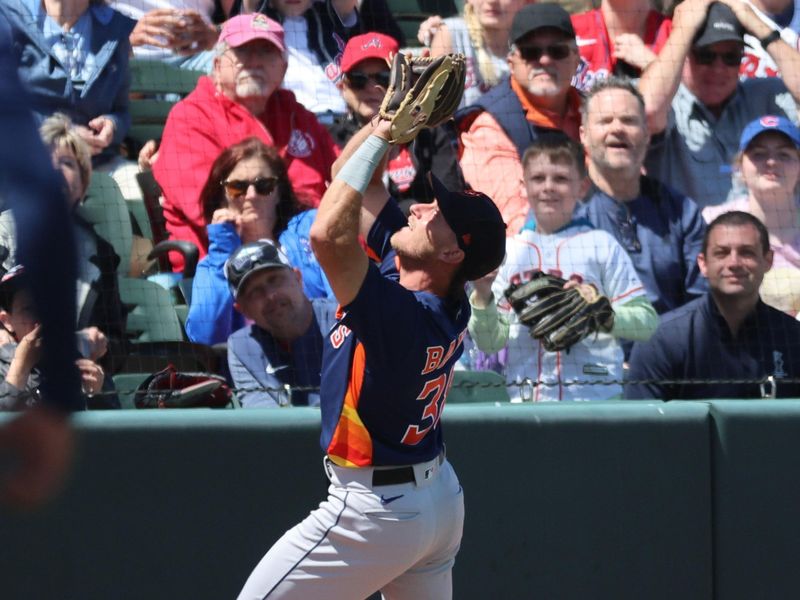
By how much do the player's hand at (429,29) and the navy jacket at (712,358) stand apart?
6.01ft

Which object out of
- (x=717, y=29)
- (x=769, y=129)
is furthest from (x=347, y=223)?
(x=717, y=29)

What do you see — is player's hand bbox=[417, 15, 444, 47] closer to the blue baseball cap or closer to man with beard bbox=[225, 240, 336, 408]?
the blue baseball cap

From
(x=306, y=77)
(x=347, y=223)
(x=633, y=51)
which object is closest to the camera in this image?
(x=347, y=223)

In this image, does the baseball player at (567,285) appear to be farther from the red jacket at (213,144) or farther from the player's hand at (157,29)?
the player's hand at (157,29)

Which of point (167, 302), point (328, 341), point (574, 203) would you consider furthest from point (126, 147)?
point (328, 341)

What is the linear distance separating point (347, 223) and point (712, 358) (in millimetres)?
2135

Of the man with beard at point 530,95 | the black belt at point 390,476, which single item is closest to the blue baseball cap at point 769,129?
the man with beard at point 530,95

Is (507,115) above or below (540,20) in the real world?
below

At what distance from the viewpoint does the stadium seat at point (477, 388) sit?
4535 mm

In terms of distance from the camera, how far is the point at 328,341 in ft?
11.3

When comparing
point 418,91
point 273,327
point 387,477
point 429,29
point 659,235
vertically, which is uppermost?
point 429,29

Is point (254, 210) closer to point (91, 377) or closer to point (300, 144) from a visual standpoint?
point (300, 144)

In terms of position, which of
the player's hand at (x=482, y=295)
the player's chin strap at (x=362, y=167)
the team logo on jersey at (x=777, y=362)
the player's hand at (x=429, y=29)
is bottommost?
the team logo on jersey at (x=777, y=362)

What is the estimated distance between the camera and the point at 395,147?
5387mm
